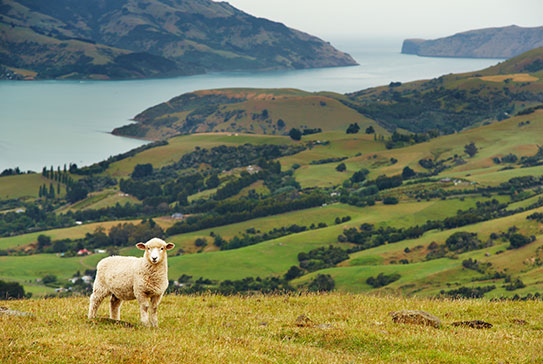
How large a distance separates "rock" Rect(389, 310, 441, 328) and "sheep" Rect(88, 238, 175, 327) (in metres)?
7.19

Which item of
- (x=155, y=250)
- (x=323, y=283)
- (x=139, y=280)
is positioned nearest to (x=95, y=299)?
(x=139, y=280)

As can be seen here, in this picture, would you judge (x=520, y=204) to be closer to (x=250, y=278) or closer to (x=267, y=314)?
(x=250, y=278)

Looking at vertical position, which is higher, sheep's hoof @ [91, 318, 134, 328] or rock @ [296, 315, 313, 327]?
sheep's hoof @ [91, 318, 134, 328]

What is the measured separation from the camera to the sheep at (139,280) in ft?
52.6

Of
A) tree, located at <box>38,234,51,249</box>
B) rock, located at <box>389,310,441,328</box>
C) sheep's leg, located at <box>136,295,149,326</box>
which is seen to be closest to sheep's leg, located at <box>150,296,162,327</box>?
sheep's leg, located at <box>136,295,149,326</box>

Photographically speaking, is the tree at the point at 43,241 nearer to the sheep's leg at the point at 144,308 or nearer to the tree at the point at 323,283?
the tree at the point at 323,283

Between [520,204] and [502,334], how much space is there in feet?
500

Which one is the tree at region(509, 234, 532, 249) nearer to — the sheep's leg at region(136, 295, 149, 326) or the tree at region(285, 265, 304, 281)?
the tree at region(285, 265, 304, 281)

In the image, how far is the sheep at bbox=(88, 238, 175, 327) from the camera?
16.0m

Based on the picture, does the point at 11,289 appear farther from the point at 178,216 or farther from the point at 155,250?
the point at 178,216

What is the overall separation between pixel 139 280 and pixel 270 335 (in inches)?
154

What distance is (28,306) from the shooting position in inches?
772

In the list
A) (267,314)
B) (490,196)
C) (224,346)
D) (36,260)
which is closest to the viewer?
(224,346)

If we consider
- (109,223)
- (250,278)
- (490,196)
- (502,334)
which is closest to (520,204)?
(490,196)
